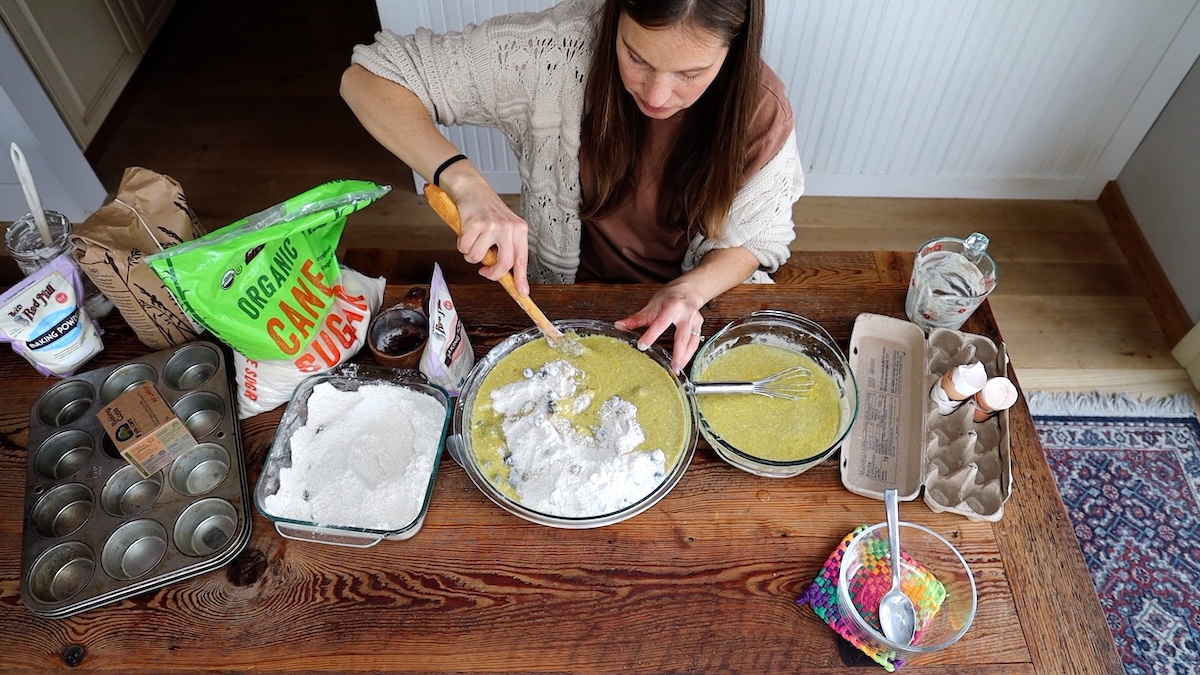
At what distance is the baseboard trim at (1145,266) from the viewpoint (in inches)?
85.8

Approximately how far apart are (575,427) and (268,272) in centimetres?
47

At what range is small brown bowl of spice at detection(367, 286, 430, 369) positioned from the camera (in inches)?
45.4

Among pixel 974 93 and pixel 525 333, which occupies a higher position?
pixel 525 333

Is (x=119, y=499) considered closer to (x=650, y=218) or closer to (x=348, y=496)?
(x=348, y=496)

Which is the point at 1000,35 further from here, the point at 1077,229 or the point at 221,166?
the point at 221,166

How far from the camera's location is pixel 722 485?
1058 mm

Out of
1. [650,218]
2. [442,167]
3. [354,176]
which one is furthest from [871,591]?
[354,176]

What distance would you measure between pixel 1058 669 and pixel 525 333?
2.76ft

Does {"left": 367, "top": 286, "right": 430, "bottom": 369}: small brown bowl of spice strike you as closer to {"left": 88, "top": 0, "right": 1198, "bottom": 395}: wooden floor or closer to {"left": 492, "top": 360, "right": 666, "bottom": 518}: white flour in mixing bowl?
{"left": 492, "top": 360, "right": 666, "bottom": 518}: white flour in mixing bowl

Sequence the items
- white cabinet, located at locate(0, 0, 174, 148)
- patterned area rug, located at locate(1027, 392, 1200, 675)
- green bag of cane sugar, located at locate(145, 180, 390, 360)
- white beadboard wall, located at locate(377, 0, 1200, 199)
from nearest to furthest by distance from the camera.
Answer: green bag of cane sugar, located at locate(145, 180, 390, 360) → patterned area rug, located at locate(1027, 392, 1200, 675) → white beadboard wall, located at locate(377, 0, 1200, 199) → white cabinet, located at locate(0, 0, 174, 148)

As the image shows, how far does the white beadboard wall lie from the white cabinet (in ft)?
4.42

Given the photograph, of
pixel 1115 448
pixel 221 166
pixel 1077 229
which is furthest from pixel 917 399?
pixel 221 166

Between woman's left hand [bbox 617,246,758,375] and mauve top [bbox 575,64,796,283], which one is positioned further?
mauve top [bbox 575,64,796,283]

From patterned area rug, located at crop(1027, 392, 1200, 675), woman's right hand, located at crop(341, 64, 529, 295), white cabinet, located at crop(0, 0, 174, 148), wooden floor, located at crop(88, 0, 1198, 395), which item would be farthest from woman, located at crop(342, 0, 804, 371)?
white cabinet, located at crop(0, 0, 174, 148)
